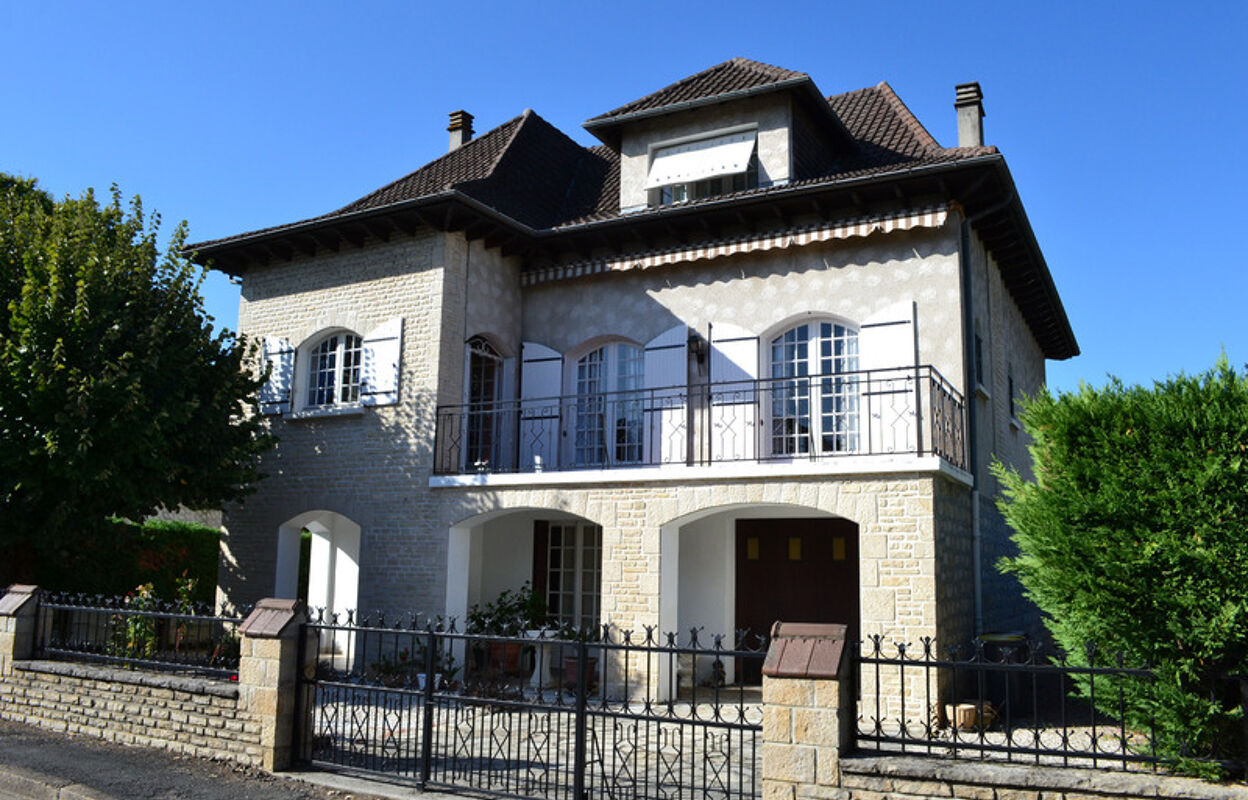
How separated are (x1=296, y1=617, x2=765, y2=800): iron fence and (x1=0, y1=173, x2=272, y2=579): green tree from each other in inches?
132

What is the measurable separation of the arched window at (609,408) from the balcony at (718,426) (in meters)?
0.02

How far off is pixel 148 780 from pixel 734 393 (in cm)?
727

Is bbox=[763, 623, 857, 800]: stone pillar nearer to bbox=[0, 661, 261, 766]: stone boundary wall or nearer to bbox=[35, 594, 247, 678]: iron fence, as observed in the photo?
bbox=[0, 661, 261, 766]: stone boundary wall

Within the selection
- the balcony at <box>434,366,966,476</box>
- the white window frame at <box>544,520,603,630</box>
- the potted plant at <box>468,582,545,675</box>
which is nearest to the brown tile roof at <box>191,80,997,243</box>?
the balcony at <box>434,366,966,476</box>

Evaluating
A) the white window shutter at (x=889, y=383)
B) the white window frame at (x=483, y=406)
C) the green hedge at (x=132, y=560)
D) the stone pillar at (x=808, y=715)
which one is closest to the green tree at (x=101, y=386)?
the green hedge at (x=132, y=560)

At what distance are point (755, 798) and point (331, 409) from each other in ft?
30.0

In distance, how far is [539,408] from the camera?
13500 mm

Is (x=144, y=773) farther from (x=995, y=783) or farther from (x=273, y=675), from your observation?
(x=995, y=783)

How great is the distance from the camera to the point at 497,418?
1383cm

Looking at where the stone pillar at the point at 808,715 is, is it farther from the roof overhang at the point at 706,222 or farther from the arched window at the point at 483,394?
the arched window at the point at 483,394

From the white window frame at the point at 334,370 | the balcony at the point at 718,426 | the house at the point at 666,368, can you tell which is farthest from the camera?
the white window frame at the point at 334,370

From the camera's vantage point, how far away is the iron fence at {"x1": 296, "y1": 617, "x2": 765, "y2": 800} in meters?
6.39

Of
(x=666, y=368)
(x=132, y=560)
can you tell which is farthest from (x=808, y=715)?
(x=132, y=560)

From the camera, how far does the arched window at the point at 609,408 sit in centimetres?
1313
